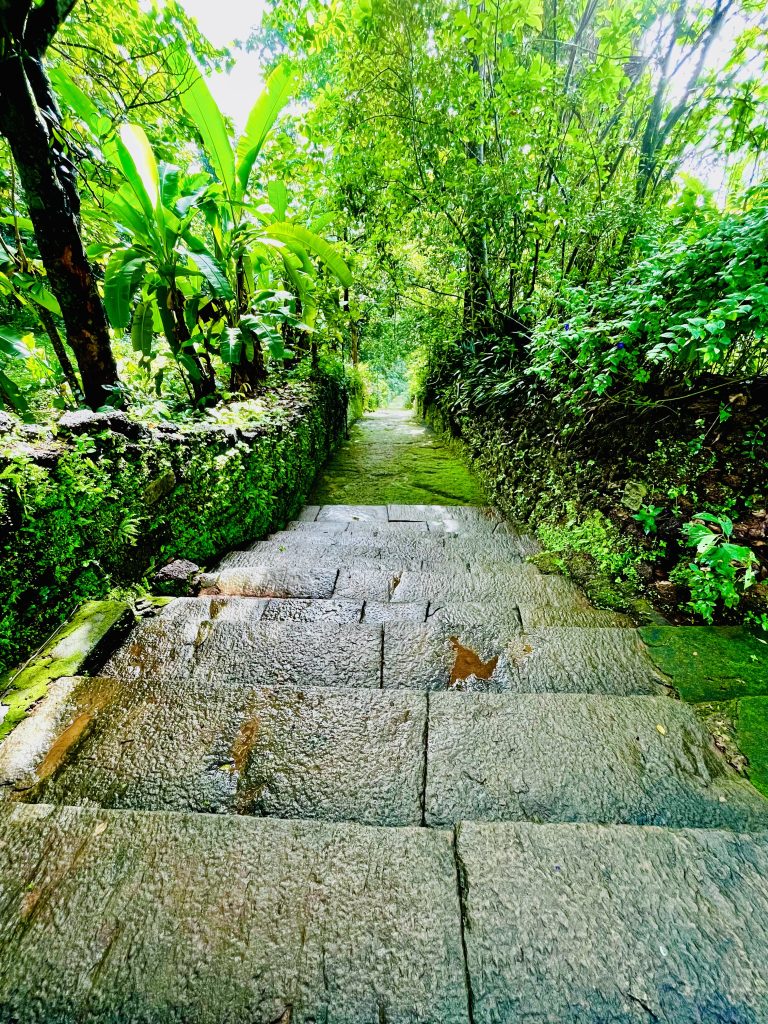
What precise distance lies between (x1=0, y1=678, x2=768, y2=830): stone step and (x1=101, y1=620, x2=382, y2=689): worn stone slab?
0.17 m

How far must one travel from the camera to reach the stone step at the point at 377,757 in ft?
3.77

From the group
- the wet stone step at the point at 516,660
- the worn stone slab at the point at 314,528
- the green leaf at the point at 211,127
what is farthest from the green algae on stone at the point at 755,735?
the green leaf at the point at 211,127

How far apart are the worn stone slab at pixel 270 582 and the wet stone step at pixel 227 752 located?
948 mm

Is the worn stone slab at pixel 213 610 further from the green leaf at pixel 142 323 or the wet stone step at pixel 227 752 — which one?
A: the green leaf at pixel 142 323

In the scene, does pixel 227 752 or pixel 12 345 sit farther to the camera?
pixel 12 345

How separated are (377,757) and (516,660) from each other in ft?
2.54

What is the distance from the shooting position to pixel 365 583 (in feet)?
8.27

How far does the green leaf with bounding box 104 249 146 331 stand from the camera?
9.48ft

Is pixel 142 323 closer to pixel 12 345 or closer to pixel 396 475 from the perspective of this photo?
pixel 12 345

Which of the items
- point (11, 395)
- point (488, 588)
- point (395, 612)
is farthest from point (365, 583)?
point (11, 395)

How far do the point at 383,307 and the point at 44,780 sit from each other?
324 inches

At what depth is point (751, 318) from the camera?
68.1 inches

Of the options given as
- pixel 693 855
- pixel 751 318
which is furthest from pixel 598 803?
pixel 751 318

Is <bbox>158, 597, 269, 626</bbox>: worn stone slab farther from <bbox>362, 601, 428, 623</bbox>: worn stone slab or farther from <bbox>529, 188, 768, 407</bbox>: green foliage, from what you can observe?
<bbox>529, 188, 768, 407</bbox>: green foliage
